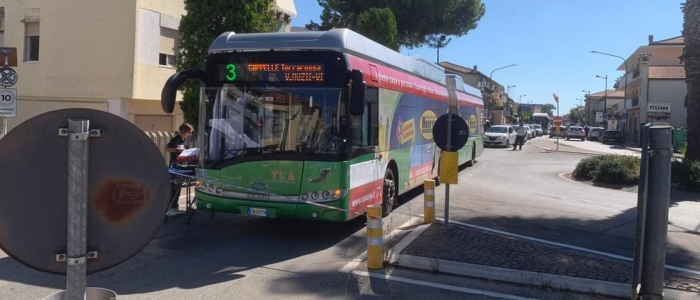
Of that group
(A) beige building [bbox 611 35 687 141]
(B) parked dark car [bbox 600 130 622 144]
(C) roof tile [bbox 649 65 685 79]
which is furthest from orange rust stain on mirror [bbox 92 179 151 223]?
(C) roof tile [bbox 649 65 685 79]

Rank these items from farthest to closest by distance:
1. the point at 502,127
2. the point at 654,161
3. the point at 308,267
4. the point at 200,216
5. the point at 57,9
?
1. the point at 502,127
2. the point at 57,9
3. the point at 200,216
4. the point at 308,267
5. the point at 654,161

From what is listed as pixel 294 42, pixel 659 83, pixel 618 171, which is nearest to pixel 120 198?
pixel 294 42

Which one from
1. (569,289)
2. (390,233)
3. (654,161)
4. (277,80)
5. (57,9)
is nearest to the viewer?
(654,161)

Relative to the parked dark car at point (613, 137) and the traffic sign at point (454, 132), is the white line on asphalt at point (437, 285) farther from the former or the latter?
the parked dark car at point (613, 137)

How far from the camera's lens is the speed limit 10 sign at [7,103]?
40.1 ft

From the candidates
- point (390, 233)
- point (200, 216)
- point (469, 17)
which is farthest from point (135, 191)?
point (469, 17)

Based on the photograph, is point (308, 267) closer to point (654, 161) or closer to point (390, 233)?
point (390, 233)

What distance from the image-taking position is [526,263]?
24.7ft

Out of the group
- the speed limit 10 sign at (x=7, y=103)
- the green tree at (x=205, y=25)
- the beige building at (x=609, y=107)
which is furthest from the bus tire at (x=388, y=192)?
the beige building at (x=609, y=107)

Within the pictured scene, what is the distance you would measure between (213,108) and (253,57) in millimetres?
952

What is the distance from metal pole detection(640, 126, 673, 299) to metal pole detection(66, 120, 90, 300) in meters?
4.86

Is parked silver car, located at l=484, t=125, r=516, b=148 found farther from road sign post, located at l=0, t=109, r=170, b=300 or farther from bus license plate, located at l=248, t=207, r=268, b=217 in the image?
road sign post, located at l=0, t=109, r=170, b=300

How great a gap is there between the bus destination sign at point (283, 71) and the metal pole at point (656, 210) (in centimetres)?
456

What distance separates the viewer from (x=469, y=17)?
35.3 meters
